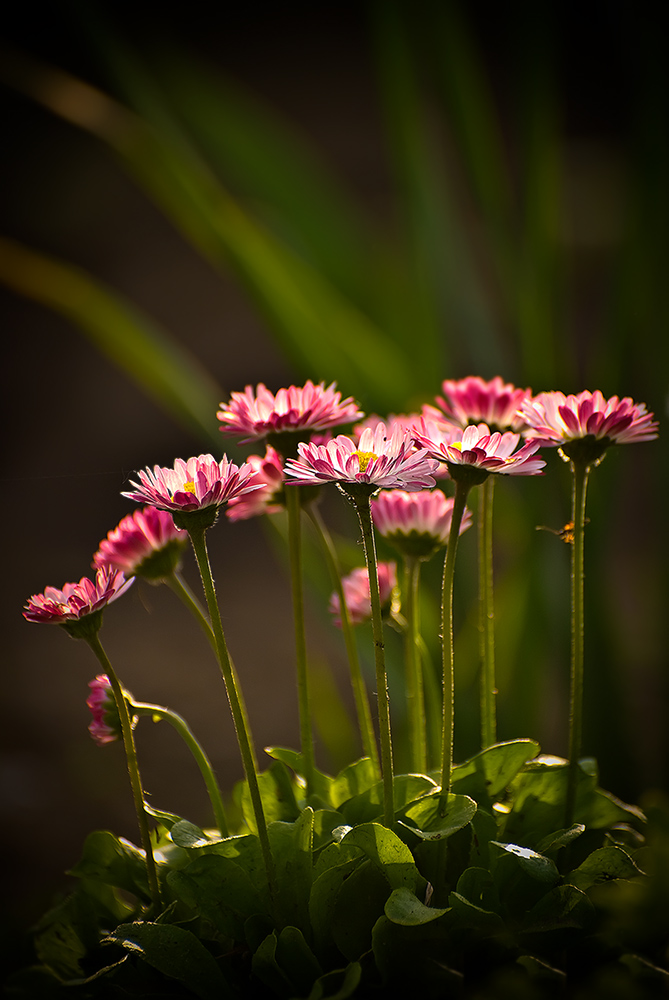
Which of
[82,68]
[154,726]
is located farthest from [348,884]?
[82,68]

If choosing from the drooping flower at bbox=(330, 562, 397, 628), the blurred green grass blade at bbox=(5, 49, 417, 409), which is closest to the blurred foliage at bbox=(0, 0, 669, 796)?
the blurred green grass blade at bbox=(5, 49, 417, 409)

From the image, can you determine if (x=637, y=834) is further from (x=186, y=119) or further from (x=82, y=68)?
(x=82, y=68)

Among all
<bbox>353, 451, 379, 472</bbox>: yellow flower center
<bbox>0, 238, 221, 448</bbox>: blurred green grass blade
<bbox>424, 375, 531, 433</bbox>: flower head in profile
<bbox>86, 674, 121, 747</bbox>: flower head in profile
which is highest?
<bbox>0, 238, 221, 448</bbox>: blurred green grass blade

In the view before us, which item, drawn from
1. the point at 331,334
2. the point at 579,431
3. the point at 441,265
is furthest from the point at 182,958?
the point at 441,265

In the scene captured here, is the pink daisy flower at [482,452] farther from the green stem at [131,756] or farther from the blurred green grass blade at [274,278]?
the blurred green grass blade at [274,278]

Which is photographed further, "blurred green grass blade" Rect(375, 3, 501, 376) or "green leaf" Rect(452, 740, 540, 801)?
"blurred green grass blade" Rect(375, 3, 501, 376)

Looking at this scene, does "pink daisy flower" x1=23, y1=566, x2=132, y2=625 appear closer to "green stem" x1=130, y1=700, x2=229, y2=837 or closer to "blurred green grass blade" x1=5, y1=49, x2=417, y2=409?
"green stem" x1=130, y1=700, x2=229, y2=837

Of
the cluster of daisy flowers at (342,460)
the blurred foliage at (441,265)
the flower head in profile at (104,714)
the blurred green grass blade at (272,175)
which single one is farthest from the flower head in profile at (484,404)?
the blurred green grass blade at (272,175)
